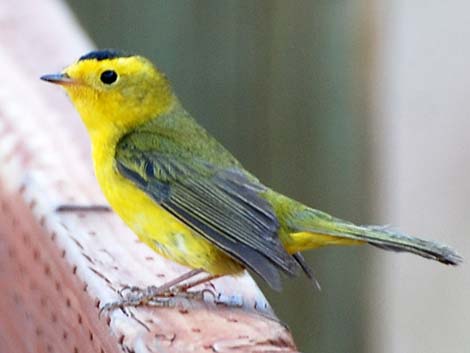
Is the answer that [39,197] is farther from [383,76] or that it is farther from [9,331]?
[383,76]

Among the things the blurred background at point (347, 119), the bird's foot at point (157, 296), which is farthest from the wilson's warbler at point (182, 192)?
the blurred background at point (347, 119)

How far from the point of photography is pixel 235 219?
2.54m

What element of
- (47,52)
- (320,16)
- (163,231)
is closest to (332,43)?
(320,16)

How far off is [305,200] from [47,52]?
1.60 metres

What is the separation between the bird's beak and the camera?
2.57 m

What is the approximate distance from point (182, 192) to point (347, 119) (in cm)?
158

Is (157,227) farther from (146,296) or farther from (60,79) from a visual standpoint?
(146,296)

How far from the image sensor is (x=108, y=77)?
2.77 m

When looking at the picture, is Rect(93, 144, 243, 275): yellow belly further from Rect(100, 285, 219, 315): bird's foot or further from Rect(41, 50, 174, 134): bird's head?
Rect(100, 285, 219, 315): bird's foot

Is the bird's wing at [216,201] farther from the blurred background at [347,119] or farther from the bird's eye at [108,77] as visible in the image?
the blurred background at [347,119]

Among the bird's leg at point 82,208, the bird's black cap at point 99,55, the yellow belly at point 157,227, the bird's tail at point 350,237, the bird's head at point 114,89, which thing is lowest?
the bird's tail at point 350,237

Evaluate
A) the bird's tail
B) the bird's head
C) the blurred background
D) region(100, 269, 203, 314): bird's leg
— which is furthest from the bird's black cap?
the blurred background

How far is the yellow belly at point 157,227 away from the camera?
235 centimetres

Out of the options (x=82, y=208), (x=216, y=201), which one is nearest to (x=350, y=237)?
(x=216, y=201)
